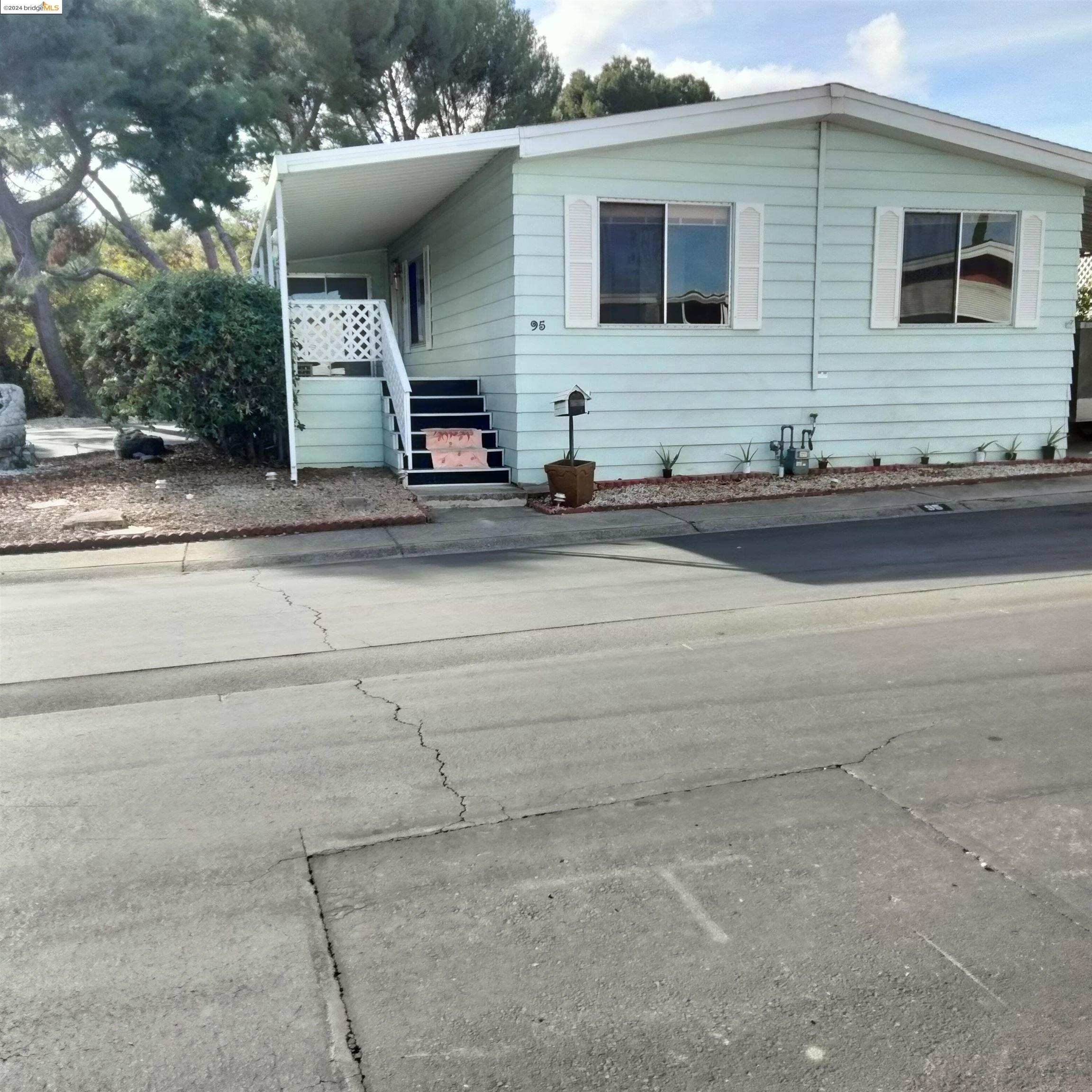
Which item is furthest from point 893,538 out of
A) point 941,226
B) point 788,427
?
point 941,226

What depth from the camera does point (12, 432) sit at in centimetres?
1402

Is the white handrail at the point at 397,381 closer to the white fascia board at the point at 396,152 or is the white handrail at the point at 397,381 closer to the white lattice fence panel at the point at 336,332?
the white lattice fence panel at the point at 336,332

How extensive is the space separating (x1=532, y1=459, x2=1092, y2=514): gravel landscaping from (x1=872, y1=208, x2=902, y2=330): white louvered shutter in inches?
74.3

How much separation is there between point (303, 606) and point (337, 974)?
4456 millimetres

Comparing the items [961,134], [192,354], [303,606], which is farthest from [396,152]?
[961,134]

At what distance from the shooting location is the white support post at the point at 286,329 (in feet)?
35.6

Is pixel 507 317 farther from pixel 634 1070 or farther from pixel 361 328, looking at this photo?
pixel 634 1070

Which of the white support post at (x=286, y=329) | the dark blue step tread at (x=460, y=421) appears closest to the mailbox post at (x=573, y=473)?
the dark blue step tread at (x=460, y=421)

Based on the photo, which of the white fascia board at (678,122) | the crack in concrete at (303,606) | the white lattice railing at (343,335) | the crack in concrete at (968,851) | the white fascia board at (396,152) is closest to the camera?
the crack in concrete at (968,851)

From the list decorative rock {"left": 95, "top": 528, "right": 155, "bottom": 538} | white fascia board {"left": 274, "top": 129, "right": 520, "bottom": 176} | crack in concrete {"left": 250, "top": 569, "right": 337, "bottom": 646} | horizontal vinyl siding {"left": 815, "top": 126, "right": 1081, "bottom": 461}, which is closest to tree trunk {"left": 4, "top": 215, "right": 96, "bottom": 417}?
white fascia board {"left": 274, "top": 129, "right": 520, "bottom": 176}

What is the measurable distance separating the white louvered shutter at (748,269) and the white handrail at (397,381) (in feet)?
13.2

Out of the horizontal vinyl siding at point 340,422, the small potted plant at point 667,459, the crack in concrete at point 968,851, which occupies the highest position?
the horizontal vinyl siding at point 340,422

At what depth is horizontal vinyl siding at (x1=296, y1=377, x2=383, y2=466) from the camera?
514 inches

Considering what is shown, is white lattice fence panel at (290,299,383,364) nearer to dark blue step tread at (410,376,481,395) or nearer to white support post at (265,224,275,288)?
dark blue step tread at (410,376,481,395)
